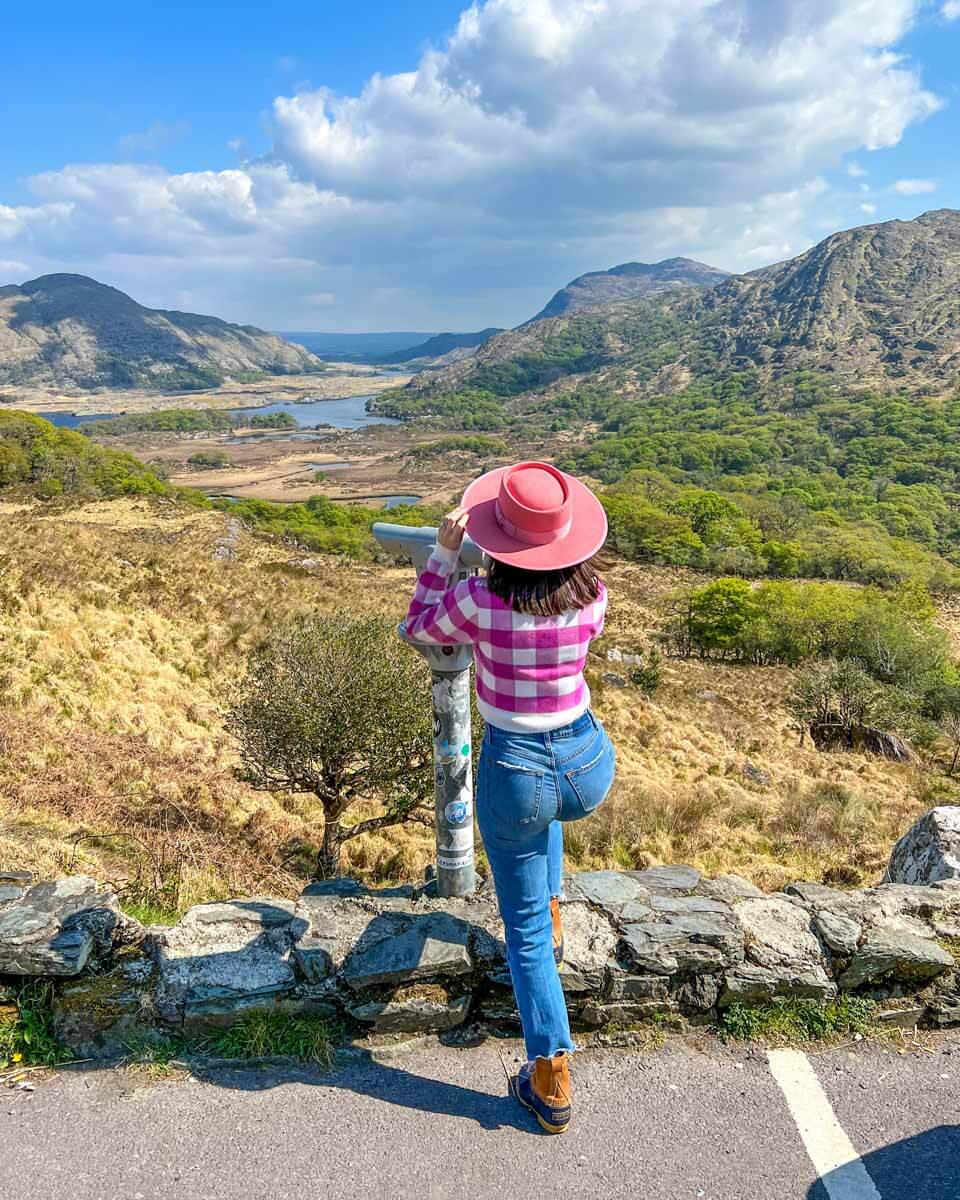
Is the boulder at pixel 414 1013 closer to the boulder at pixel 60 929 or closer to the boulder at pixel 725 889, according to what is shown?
the boulder at pixel 60 929

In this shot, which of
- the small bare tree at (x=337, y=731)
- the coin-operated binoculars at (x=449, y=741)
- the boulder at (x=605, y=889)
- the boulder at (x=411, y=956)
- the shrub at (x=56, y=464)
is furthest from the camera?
the shrub at (x=56, y=464)

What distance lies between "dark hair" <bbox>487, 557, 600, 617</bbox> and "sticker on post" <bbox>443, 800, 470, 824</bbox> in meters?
1.49

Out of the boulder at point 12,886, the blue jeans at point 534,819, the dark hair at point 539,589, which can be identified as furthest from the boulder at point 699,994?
the boulder at point 12,886

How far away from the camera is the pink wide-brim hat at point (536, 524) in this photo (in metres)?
2.62

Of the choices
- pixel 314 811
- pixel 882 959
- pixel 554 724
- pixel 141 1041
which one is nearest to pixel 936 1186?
pixel 882 959

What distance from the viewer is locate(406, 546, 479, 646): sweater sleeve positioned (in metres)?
2.76

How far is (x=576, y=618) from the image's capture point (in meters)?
2.74

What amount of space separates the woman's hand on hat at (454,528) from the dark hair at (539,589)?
21cm

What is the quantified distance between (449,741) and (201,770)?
735 centimetres

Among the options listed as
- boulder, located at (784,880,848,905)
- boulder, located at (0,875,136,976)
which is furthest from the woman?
boulder, located at (0,875,136,976)

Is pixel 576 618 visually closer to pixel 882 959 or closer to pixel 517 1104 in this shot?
pixel 517 1104

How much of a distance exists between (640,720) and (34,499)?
108 feet

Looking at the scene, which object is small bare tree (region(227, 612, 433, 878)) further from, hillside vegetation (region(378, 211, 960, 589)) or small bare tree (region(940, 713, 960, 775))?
hillside vegetation (region(378, 211, 960, 589))

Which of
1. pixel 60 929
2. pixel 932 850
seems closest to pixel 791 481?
pixel 932 850
